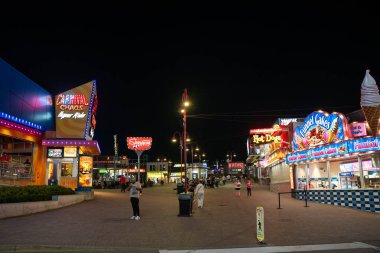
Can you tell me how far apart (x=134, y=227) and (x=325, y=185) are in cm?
1512

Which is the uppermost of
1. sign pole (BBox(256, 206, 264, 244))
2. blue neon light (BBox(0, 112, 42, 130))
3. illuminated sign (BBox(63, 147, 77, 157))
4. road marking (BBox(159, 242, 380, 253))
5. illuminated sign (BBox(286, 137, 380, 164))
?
blue neon light (BBox(0, 112, 42, 130))

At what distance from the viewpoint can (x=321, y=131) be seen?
21.6 metres

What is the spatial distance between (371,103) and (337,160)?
672 centimetres

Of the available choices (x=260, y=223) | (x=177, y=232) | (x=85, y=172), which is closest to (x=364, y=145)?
(x=260, y=223)

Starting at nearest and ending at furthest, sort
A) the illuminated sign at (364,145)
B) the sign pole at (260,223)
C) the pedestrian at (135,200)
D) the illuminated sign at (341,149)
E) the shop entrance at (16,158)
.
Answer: the sign pole at (260,223), the pedestrian at (135,200), the illuminated sign at (364,145), the illuminated sign at (341,149), the shop entrance at (16,158)

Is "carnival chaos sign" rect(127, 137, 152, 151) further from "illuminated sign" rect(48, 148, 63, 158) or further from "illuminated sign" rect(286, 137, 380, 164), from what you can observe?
Result: "illuminated sign" rect(286, 137, 380, 164)

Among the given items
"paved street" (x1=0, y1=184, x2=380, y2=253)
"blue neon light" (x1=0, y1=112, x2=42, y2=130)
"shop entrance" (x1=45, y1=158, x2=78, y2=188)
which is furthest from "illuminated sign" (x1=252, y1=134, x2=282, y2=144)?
"blue neon light" (x1=0, y1=112, x2=42, y2=130)

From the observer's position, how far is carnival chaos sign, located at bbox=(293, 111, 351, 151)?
19.2 meters

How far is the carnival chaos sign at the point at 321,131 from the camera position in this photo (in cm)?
1917

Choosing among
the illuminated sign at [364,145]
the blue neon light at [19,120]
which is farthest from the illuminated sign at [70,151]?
the illuminated sign at [364,145]

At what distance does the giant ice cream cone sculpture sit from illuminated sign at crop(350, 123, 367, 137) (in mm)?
1755

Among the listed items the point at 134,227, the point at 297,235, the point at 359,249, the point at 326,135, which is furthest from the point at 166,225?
the point at 326,135

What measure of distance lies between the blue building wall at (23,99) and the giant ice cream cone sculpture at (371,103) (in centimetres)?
1785

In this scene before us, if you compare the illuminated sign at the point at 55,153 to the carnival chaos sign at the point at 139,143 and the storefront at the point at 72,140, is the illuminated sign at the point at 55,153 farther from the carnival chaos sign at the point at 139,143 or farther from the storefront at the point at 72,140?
the carnival chaos sign at the point at 139,143
